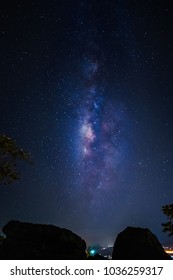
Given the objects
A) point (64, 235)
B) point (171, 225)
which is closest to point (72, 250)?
point (64, 235)

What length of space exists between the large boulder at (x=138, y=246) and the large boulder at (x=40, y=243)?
263 centimetres

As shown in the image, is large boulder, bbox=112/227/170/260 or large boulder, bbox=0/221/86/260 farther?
large boulder, bbox=0/221/86/260

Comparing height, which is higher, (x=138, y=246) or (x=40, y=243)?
(x=40, y=243)

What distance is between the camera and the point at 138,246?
19.4 m

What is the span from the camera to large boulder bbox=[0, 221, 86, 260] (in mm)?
20078

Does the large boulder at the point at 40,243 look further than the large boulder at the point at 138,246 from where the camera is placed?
Yes

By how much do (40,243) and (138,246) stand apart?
21.3 ft

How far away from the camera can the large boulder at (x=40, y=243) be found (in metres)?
20.1

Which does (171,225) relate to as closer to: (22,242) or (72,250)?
(72,250)

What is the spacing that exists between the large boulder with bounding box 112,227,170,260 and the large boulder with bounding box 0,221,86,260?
2.63m

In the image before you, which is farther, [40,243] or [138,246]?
[40,243]
